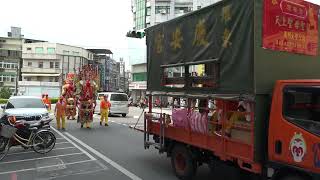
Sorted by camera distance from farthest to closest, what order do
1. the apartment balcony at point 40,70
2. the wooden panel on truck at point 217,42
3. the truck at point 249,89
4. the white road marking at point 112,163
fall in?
the apartment balcony at point 40,70
the white road marking at point 112,163
the wooden panel on truck at point 217,42
the truck at point 249,89

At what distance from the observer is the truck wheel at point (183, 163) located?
8.67 m

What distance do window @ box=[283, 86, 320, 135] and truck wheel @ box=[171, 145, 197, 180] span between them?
113 inches

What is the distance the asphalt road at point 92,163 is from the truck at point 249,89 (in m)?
0.76

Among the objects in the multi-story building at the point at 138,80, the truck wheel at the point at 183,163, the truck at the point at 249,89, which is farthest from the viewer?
the multi-story building at the point at 138,80

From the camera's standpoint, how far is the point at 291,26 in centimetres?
715

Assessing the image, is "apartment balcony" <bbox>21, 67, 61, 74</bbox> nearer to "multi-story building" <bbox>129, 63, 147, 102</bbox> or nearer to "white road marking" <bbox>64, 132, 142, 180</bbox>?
"multi-story building" <bbox>129, 63, 147, 102</bbox>

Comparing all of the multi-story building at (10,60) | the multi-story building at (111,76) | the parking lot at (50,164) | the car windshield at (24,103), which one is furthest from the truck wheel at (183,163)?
the multi-story building at (111,76)

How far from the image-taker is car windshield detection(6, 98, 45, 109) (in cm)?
1610

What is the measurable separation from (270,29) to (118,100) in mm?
24656

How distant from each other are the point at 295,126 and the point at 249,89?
104cm

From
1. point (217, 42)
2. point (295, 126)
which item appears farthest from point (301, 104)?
point (217, 42)

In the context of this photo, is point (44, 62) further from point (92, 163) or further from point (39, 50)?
point (92, 163)

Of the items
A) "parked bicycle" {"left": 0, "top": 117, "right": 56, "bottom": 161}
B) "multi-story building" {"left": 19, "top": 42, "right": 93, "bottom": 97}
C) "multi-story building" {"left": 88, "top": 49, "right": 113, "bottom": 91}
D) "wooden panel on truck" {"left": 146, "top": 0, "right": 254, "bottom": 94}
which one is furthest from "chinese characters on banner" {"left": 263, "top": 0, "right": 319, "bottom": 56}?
"multi-story building" {"left": 88, "top": 49, "right": 113, "bottom": 91}

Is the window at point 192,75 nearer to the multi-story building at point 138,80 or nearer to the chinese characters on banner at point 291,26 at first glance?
the chinese characters on banner at point 291,26
